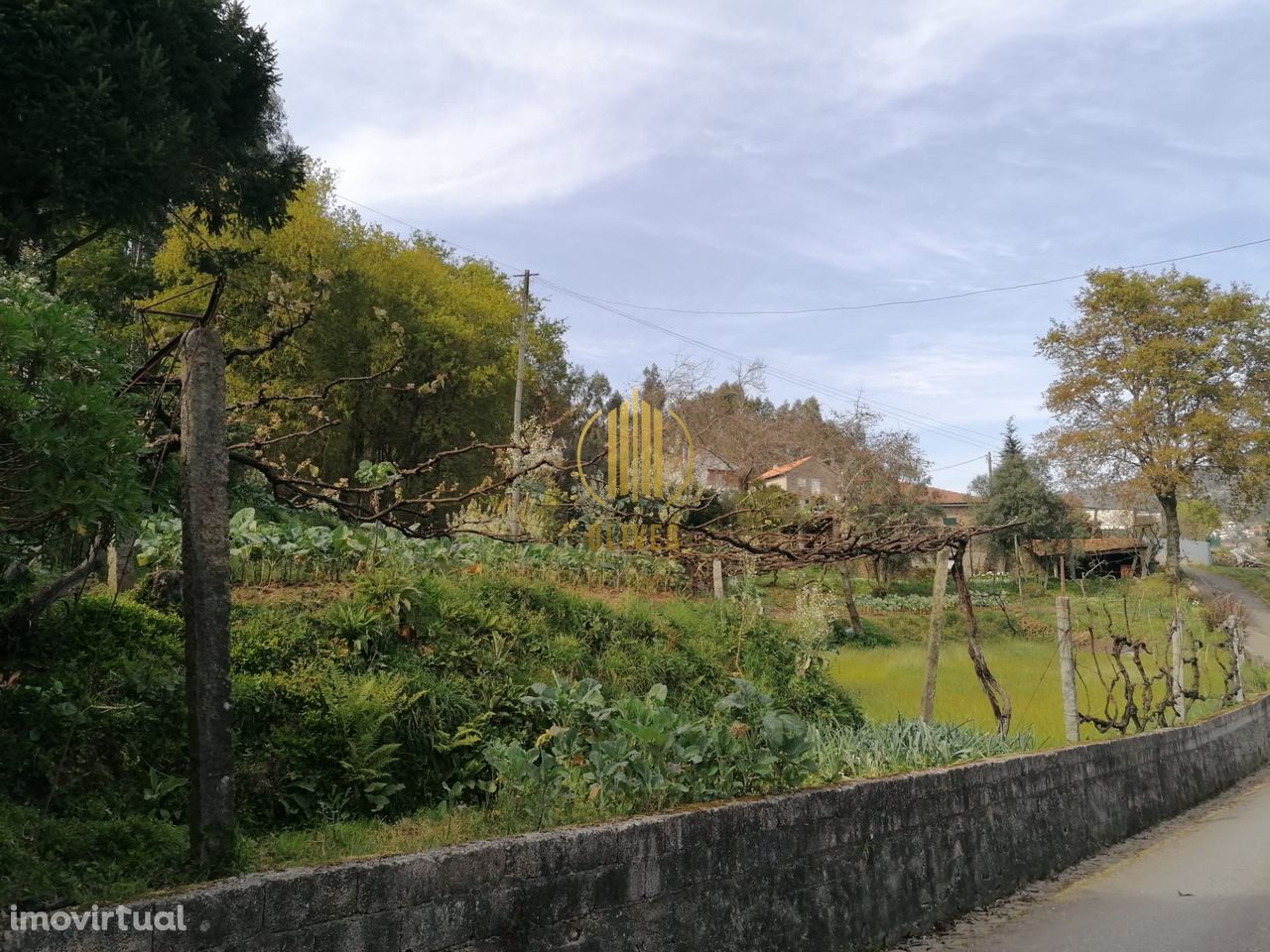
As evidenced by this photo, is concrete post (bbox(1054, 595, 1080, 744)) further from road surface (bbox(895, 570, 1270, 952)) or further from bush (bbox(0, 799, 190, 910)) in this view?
bush (bbox(0, 799, 190, 910))

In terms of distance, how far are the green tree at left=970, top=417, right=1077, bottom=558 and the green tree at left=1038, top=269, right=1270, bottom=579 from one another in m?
1.74

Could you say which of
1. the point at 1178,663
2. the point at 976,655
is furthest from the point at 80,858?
the point at 1178,663

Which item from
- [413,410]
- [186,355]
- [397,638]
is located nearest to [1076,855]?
[397,638]

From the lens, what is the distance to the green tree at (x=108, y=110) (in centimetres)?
998

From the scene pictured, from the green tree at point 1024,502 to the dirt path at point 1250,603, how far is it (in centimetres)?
559

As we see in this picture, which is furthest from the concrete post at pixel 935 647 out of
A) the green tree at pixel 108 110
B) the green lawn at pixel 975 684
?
the green tree at pixel 108 110

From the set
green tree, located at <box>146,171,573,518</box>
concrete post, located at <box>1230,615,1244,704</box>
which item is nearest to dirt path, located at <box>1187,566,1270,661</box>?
concrete post, located at <box>1230,615,1244,704</box>

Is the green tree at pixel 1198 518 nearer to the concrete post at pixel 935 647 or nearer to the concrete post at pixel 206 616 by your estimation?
the concrete post at pixel 935 647

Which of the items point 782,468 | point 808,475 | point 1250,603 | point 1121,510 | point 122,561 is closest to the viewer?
point 122,561

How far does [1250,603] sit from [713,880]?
44.2 meters

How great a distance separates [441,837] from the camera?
12.7 ft

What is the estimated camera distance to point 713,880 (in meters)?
4.29

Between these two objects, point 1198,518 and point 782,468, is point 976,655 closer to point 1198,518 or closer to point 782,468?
point 782,468

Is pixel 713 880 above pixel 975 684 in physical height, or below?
above
